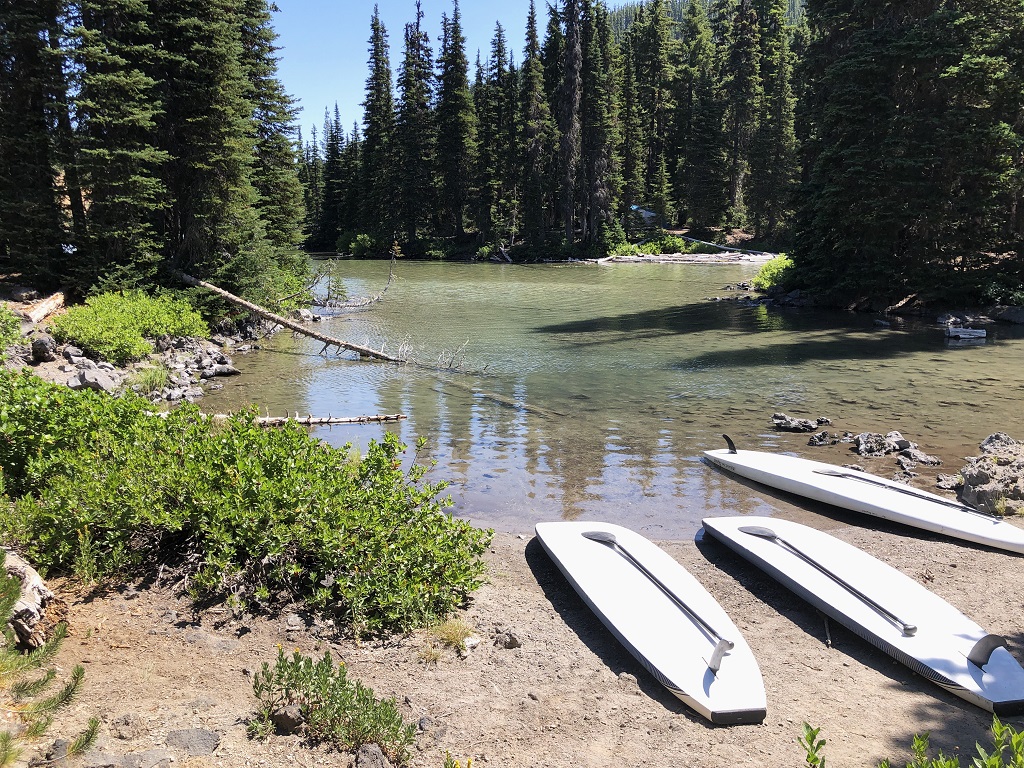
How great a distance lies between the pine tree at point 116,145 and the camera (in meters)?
15.8

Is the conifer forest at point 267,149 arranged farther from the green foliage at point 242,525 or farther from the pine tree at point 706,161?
the pine tree at point 706,161

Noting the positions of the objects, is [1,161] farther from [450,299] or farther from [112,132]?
[450,299]

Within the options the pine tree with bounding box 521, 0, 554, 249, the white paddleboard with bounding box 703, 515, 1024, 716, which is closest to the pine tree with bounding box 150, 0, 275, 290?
the white paddleboard with bounding box 703, 515, 1024, 716

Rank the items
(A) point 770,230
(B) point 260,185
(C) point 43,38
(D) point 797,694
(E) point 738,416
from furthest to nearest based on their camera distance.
Result: (A) point 770,230, (B) point 260,185, (C) point 43,38, (E) point 738,416, (D) point 797,694

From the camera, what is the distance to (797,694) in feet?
15.8

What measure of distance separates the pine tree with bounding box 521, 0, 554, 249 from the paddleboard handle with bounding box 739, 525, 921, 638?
170ft

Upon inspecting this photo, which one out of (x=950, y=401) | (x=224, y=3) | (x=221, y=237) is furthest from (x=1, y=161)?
(x=950, y=401)

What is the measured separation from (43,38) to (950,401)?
2127cm

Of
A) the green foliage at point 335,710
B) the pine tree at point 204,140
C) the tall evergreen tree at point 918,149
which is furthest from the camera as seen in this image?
the tall evergreen tree at point 918,149

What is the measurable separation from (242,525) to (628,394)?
10.6 meters

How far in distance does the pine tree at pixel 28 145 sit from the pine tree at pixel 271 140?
7970 mm

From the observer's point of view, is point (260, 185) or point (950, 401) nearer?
point (950, 401)

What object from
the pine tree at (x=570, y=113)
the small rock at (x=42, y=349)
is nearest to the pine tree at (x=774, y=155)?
the pine tree at (x=570, y=113)

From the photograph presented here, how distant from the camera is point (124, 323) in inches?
584
